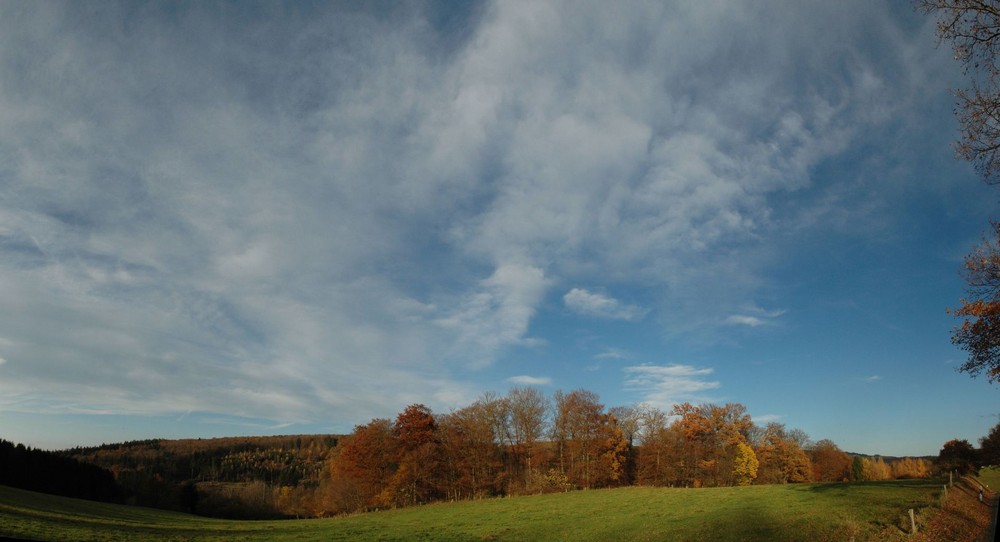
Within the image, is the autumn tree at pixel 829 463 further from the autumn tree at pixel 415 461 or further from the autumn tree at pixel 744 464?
the autumn tree at pixel 415 461

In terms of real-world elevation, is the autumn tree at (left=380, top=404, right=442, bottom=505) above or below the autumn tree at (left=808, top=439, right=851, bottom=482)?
above

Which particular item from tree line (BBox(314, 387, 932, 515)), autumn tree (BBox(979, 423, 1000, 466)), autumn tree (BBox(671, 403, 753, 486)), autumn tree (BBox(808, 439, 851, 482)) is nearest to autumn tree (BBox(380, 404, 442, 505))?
tree line (BBox(314, 387, 932, 515))

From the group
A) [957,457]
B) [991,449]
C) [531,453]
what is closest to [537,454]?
[531,453]

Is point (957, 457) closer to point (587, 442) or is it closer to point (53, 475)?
point (587, 442)

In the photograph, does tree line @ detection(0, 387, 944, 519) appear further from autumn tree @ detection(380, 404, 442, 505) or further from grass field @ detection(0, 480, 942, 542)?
grass field @ detection(0, 480, 942, 542)

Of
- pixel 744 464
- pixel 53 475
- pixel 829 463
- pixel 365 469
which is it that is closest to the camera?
pixel 365 469

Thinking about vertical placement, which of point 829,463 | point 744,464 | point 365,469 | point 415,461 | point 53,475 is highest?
point 415,461

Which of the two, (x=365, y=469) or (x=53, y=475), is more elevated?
(x=365, y=469)

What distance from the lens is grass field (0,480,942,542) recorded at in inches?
1019

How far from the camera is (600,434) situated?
7156 cm

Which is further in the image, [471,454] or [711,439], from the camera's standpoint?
[711,439]

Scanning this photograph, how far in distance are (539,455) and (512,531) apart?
4026 centimetres

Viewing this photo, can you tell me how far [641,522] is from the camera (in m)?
31.7

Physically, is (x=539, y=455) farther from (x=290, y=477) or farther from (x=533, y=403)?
(x=290, y=477)
